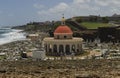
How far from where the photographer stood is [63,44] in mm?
53625

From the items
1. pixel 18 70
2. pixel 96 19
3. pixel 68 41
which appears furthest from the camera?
pixel 96 19

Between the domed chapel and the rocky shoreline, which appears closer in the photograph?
the rocky shoreline

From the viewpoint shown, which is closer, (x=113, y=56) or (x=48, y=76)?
(x=48, y=76)

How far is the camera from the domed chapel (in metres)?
53.6

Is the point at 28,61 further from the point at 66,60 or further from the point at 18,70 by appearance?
the point at 18,70

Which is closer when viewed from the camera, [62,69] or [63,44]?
[62,69]

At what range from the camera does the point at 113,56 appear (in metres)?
51.0

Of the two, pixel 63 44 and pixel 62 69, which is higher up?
pixel 63 44

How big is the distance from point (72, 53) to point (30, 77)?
62.5 feet

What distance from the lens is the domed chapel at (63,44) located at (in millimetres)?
53625

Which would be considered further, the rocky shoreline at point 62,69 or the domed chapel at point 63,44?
the domed chapel at point 63,44

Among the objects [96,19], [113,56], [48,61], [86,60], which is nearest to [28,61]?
[48,61]

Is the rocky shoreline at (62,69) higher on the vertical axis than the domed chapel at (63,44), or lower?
lower

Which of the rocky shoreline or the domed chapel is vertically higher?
the domed chapel
